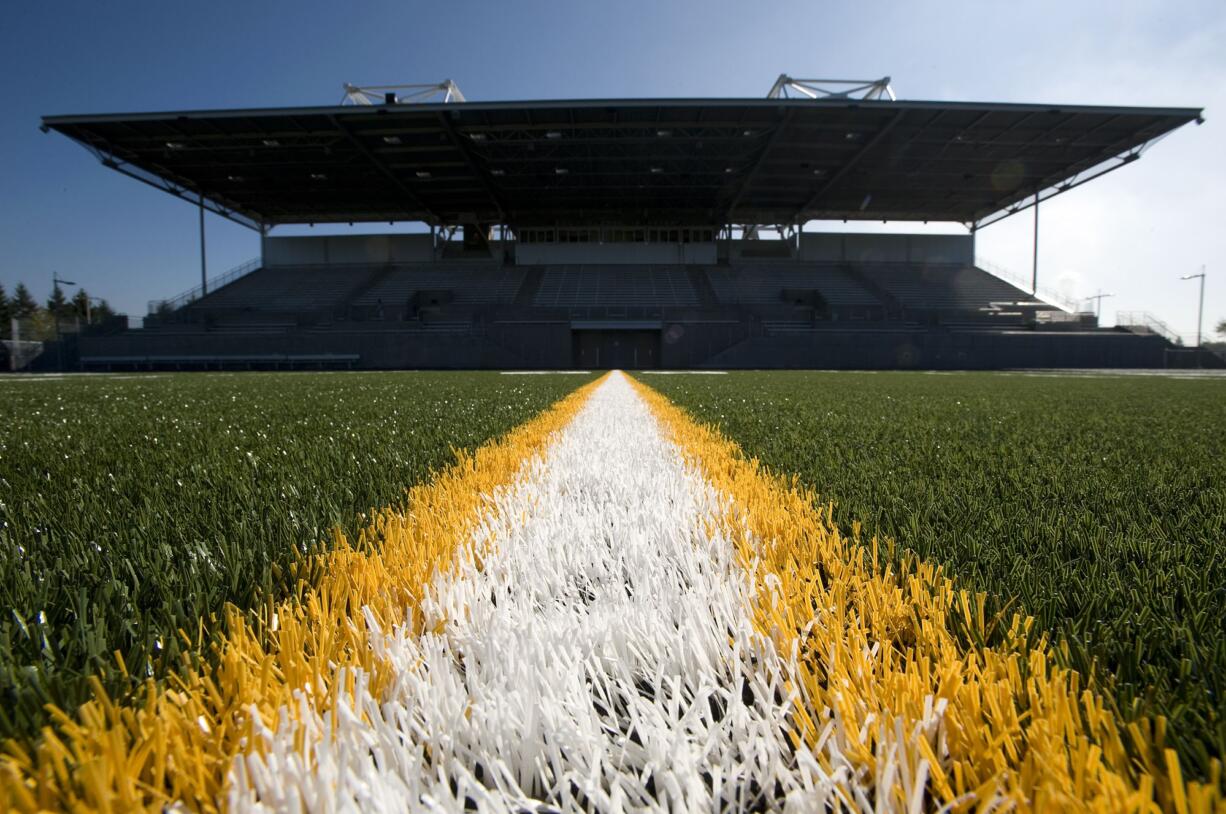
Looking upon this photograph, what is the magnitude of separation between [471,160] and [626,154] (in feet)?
26.8

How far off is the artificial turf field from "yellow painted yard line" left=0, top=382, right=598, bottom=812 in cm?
5

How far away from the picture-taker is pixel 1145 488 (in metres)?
2.16

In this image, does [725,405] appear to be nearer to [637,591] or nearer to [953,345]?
[637,591]

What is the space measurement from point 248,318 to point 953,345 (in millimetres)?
40345

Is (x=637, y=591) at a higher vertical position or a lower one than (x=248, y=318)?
lower

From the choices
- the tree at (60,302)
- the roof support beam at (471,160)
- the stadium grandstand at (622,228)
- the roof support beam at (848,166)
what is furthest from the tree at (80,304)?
the roof support beam at (848,166)

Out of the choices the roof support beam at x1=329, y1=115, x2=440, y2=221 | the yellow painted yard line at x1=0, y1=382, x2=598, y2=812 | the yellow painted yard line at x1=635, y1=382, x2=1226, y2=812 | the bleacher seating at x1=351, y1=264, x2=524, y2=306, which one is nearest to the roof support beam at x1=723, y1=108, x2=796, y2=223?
the bleacher seating at x1=351, y1=264, x2=524, y2=306

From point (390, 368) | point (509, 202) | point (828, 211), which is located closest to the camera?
point (390, 368)

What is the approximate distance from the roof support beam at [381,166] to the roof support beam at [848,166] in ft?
81.3

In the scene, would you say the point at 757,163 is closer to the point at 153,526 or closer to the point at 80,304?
the point at 153,526

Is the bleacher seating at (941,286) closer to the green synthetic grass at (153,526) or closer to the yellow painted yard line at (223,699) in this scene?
the green synthetic grass at (153,526)

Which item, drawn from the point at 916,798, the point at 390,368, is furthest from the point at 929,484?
the point at 390,368

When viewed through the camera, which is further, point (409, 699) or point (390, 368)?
point (390, 368)

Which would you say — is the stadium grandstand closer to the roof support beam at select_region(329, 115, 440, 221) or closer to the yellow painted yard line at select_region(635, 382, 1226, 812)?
the roof support beam at select_region(329, 115, 440, 221)
